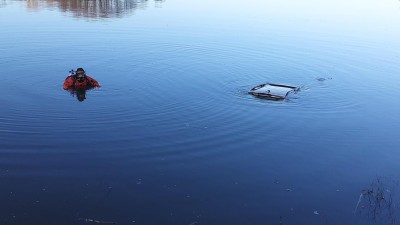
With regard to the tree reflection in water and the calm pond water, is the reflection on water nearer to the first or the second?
the calm pond water

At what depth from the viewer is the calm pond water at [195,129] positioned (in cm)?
1522

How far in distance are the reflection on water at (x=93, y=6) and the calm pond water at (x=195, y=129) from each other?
35.9ft

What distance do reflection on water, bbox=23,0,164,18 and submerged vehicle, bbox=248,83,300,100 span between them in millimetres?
32375

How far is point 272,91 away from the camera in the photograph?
27766 millimetres

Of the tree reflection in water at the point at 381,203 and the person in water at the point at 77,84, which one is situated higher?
the person in water at the point at 77,84

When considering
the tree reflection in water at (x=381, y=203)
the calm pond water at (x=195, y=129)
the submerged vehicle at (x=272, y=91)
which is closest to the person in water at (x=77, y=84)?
the calm pond water at (x=195, y=129)

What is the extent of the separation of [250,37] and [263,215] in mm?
32355

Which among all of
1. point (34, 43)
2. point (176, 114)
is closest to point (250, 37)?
point (34, 43)

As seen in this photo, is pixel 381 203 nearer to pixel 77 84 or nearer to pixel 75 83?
pixel 77 84

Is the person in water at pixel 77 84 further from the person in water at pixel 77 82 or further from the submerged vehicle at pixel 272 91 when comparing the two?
the submerged vehicle at pixel 272 91

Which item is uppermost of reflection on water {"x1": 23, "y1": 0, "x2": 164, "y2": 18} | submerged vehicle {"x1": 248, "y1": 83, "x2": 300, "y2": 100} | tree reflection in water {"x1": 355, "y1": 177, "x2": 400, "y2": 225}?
reflection on water {"x1": 23, "y1": 0, "x2": 164, "y2": 18}

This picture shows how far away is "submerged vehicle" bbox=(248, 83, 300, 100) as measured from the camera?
1065 inches

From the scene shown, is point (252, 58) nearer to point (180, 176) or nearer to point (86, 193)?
point (180, 176)

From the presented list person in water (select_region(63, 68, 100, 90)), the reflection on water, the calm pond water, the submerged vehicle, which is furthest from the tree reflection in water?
the reflection on water
